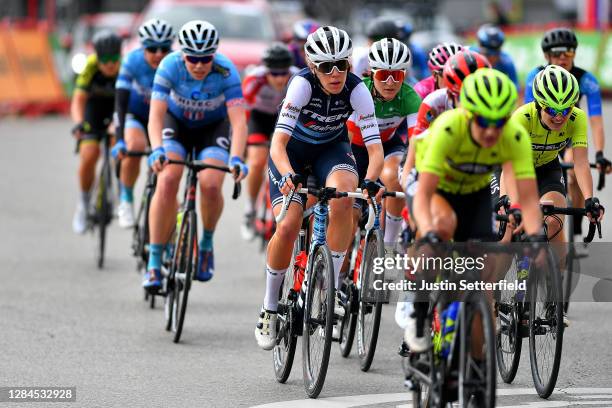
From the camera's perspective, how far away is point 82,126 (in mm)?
13570

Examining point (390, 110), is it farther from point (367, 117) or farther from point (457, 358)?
point (457, 358)

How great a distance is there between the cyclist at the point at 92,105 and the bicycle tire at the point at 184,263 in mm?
3645

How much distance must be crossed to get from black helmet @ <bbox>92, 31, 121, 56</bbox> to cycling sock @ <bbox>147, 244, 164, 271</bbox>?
3.31m

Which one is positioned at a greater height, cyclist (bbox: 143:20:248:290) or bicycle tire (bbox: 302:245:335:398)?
cyclist (bbox: 143:20:248:290)

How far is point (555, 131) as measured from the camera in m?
8.79

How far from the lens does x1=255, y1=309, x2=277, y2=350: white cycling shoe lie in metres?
8.63

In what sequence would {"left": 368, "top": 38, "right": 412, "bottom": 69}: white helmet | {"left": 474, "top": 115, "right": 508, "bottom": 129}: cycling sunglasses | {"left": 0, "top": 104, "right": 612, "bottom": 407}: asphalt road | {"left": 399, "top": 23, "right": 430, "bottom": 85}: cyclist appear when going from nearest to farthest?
{"left": 474, "top": 115, "right": 508, "bottom": 129}: cycling sunglasses → {"left": 0, "top": 104, "right": 612, "bottom": 407}: asphalt road → {"left": 368, "top": 38, "right": 412, "bottom": 69}: white helmet → {"left": 399, "top": 23, "right": 430, "bottom": 85}: cyclist

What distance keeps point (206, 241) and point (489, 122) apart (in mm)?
4225

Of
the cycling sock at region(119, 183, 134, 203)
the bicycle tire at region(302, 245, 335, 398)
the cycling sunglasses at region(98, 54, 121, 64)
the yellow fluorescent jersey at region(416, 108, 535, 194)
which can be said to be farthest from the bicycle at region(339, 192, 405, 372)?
the cycling sunglasses at region(98, 54, 121, 64)

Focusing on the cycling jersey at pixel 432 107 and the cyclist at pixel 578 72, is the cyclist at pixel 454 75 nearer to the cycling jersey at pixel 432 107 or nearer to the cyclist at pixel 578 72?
the cycling jersey at pixel 432 107

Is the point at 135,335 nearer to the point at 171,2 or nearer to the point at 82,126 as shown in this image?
the point at 82,126

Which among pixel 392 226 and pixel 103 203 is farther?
pixel 103 203

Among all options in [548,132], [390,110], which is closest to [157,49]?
[390,110]

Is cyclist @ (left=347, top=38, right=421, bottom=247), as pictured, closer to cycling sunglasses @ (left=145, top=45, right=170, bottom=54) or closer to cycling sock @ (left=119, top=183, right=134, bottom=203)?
cycling sunglasses @ (left=145, top=45, right=170, bottom=54)
